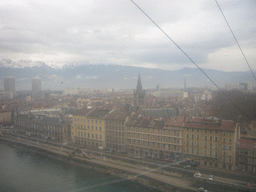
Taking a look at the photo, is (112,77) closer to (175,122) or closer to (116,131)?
(116,131)

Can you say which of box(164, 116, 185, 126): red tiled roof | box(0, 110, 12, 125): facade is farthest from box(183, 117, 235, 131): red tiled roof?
box(0, 110, 12, 125): facade

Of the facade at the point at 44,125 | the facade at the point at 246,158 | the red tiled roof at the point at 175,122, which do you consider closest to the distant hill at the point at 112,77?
the facade at the point at 44,125

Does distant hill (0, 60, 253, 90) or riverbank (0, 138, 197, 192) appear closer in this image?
riverbank (0, 138, 197, 192)

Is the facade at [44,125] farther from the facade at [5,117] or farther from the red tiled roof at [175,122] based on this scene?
the red tiled roof at [175,122]

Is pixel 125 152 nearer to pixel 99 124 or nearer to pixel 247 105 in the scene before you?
pixel 99 124

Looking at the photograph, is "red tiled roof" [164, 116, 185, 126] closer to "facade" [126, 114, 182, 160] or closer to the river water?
"facade" [126, 114, 182, 160]

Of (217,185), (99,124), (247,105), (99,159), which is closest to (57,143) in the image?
(99,124)
